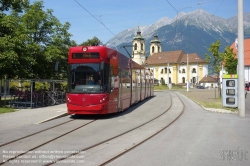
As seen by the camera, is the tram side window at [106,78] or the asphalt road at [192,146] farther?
the tram side window at [106,78]

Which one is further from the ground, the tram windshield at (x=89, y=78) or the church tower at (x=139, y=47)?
the church tower at (x=139, y=47)

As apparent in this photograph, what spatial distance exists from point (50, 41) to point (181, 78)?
9955 cm

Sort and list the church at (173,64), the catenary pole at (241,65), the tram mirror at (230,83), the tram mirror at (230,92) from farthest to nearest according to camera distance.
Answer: the church at (173,64)
the tram mirror at (230,92)
the tram mirror at (230,83)
the catenary pole at (241,65)

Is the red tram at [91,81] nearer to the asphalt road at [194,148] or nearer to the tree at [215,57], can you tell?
the asphalt road at [194,148]

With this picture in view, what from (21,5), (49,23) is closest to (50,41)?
(49,23)

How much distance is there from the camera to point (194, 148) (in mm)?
7395

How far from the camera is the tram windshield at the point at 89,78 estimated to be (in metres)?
12.5

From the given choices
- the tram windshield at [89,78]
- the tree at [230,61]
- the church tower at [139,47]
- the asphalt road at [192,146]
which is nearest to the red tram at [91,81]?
the tram windshield at [89,78]

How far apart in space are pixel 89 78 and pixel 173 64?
360ft

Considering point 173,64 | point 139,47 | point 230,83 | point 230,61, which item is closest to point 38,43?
point 230,83

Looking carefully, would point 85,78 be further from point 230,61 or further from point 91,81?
point 230,61

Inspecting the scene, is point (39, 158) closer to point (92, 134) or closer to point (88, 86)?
point (92, 134)

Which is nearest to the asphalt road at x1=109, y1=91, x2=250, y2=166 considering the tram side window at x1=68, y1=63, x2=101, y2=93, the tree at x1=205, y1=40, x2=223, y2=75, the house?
the tram side window at x1=68, y1=63, x2=101, y2=93

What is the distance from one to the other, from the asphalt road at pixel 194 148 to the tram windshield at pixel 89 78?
3.69 m
